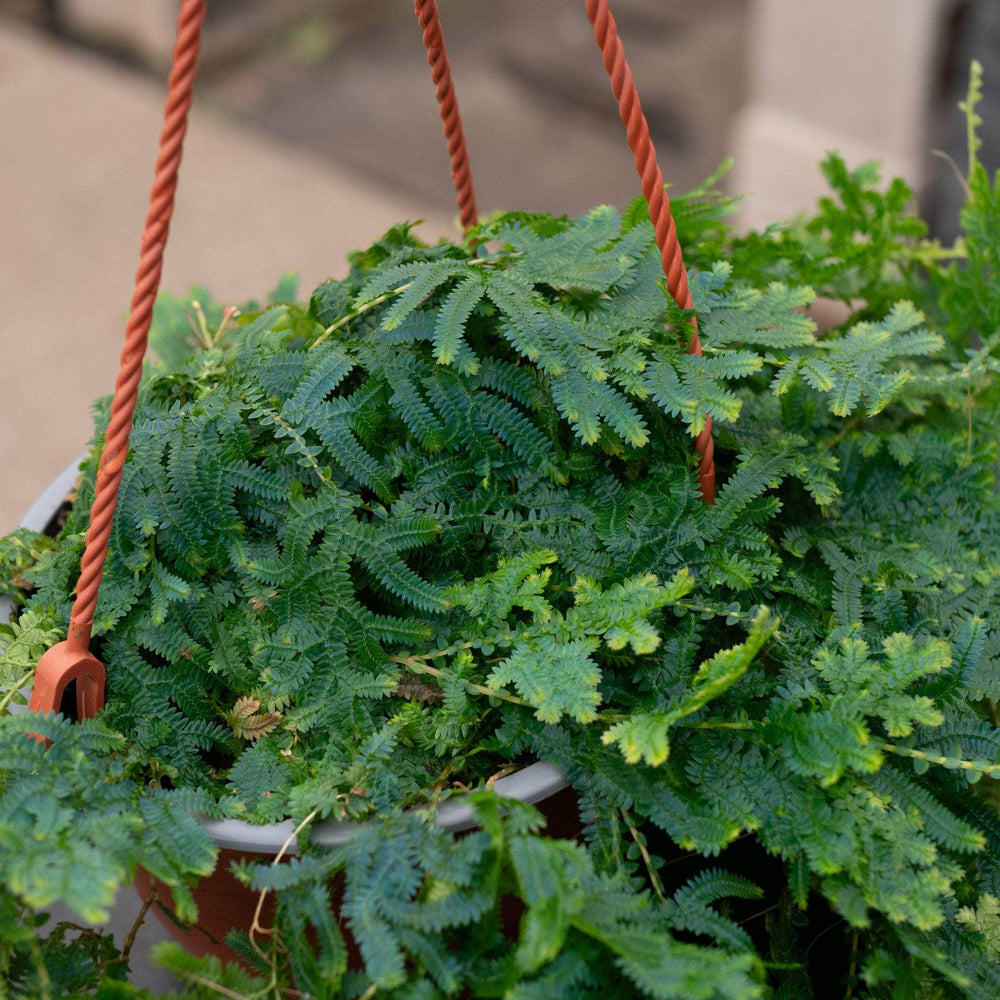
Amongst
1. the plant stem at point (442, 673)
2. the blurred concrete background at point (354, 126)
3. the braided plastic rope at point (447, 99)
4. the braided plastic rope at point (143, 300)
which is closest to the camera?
the braided plastic rope at point (143, 300)

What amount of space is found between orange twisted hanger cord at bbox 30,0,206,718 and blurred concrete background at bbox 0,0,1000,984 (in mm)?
Answer: 1555

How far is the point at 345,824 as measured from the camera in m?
0.84

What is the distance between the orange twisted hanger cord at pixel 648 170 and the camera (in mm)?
833

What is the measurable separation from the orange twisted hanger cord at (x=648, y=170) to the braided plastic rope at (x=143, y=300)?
1.02 ft

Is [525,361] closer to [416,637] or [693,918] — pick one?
[416,637]

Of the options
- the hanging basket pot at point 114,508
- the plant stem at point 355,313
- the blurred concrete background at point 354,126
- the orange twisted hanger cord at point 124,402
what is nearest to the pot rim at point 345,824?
the hanging basket pot at point 114,508

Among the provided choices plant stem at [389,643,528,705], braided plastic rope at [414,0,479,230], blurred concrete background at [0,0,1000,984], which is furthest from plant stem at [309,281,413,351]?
blurred concrete background at [0,0,1000,984]

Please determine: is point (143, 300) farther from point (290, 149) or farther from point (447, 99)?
point (290, 149)

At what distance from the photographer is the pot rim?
0.82 meters

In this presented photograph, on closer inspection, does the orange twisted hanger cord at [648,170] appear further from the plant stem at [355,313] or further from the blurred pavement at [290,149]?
the blurred pavement at [290,149]

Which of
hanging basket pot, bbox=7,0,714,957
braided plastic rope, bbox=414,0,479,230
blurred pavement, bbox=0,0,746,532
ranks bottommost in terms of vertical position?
hanging basket pot, bbox=7,0,714,957

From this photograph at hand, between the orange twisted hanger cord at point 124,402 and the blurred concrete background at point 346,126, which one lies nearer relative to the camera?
the orange twisted hanger cord at point 124,402

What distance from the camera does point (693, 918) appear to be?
2.65 feet

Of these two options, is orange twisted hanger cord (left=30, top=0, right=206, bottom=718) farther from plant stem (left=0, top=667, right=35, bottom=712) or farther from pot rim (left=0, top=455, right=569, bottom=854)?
pot rim (left=0, top=455, right=569, bottom=854)
